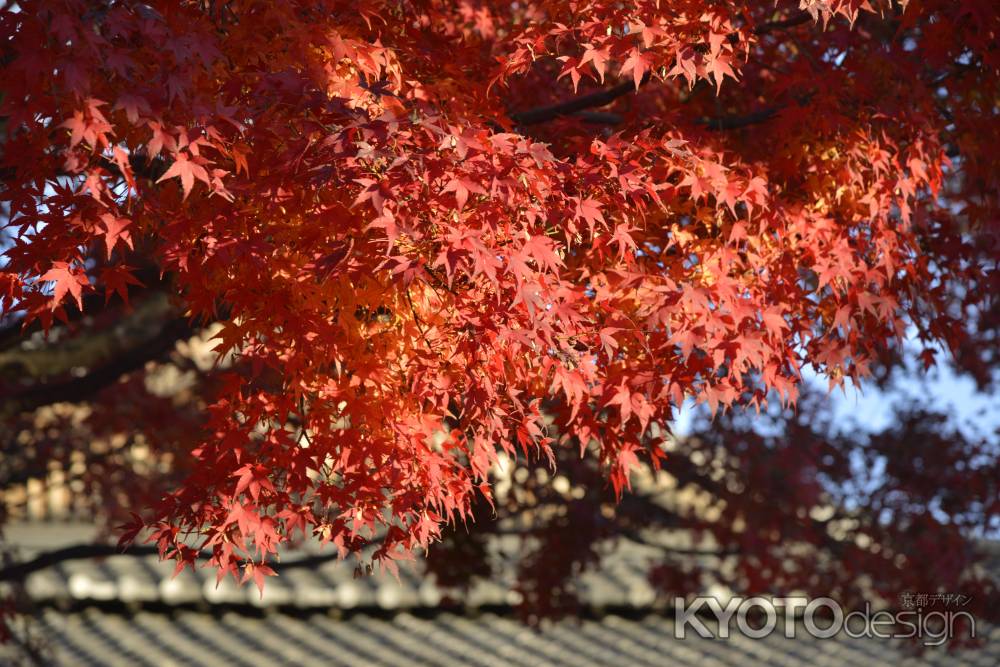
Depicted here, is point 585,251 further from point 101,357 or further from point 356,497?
point 101,357

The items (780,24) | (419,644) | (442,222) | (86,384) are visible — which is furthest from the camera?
(419,644)

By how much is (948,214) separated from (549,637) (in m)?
6.15

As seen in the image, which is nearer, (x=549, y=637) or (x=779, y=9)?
(x=779, y=9)

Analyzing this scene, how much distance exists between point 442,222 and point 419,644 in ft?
22.6

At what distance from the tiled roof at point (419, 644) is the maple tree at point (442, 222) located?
18.6 feet

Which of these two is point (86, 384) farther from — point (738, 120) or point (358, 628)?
point (358, 628)

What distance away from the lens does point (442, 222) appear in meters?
2.67

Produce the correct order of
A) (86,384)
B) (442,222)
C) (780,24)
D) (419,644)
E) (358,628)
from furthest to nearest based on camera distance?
1. (358,628)
2. (419,644)
3. (86,384)
4. (780,24)
5. (442,222)

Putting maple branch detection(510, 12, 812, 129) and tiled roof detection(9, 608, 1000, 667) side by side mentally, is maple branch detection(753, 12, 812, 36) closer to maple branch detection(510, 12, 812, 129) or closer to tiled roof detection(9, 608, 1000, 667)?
maple branch detection(510, 12, 812, 129)

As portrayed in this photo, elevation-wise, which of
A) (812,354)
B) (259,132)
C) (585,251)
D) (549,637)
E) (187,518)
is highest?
(259,132)

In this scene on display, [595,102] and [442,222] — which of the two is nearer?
[442,222]

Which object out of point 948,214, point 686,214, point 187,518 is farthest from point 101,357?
point 948,214

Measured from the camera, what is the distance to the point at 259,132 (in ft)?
9.06

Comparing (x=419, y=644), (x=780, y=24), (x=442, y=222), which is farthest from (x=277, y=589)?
(x=442, y=222)
